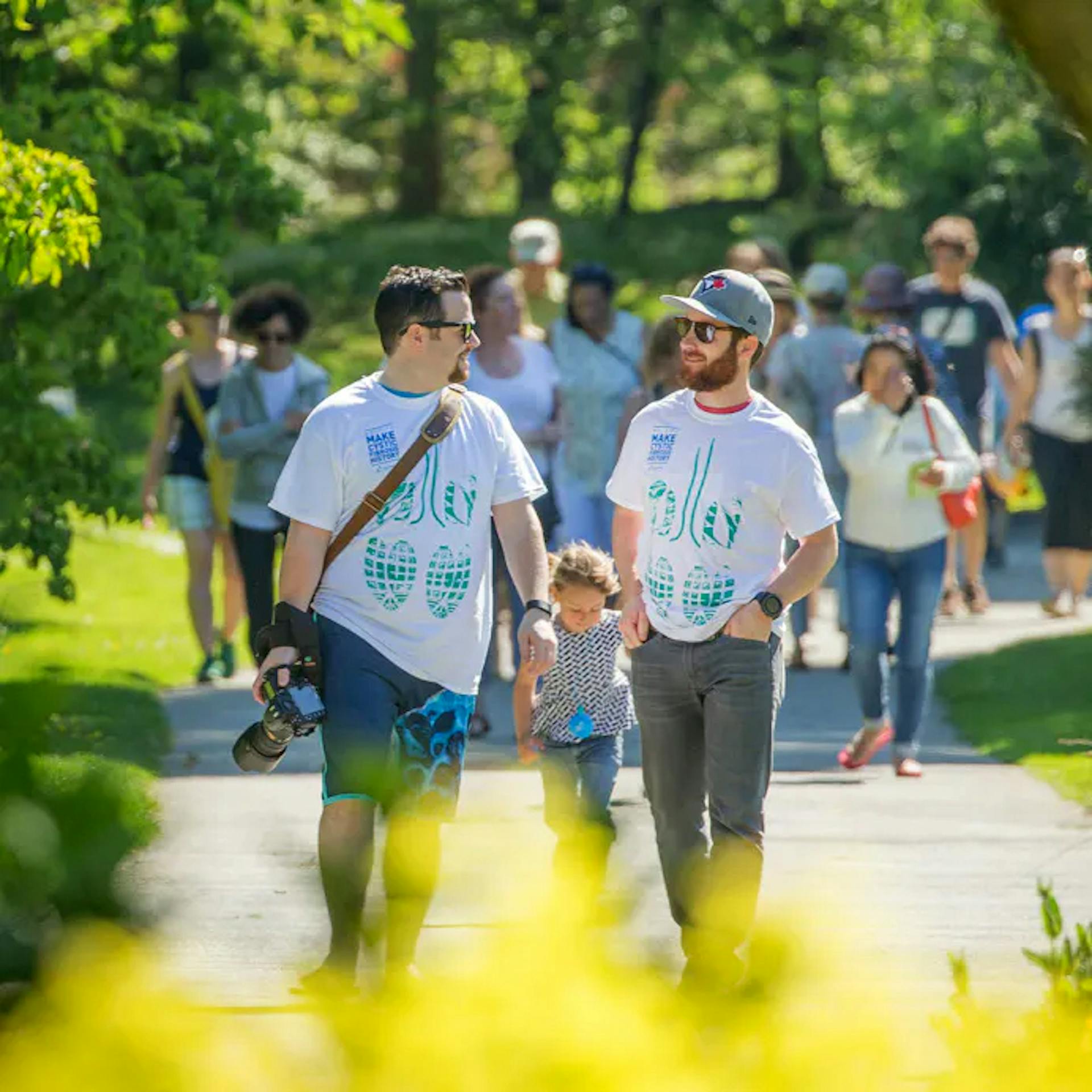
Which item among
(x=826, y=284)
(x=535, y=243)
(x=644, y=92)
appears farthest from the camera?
(x=644, y=92)

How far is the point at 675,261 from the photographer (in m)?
30.0

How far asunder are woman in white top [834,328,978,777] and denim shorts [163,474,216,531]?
379 cm

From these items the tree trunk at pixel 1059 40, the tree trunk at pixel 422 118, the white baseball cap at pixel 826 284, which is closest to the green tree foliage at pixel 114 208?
the white baseball cap at pixel 826 284

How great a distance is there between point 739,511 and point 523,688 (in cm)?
114

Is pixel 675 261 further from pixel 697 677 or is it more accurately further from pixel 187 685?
pixel 697 677

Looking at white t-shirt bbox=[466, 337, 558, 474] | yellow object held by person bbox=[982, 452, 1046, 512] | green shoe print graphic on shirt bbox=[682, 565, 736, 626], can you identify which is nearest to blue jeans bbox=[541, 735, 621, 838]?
green shoe print graphic on shirt bbox=[682, 565, 736, 626]

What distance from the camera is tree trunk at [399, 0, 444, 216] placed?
2725 centimetres

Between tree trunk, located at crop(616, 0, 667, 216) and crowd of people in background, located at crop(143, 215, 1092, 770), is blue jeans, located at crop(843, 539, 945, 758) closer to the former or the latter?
crowd of people in background, located at crop(143, 215, 1092, 770)

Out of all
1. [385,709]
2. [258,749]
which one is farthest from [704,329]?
[258,749]

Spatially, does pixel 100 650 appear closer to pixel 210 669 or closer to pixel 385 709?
pixel 210 669

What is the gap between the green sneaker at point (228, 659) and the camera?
12312 mm

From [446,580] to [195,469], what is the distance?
653 cm

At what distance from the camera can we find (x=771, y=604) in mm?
5914

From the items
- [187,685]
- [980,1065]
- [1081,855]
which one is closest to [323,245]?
[187,685]
